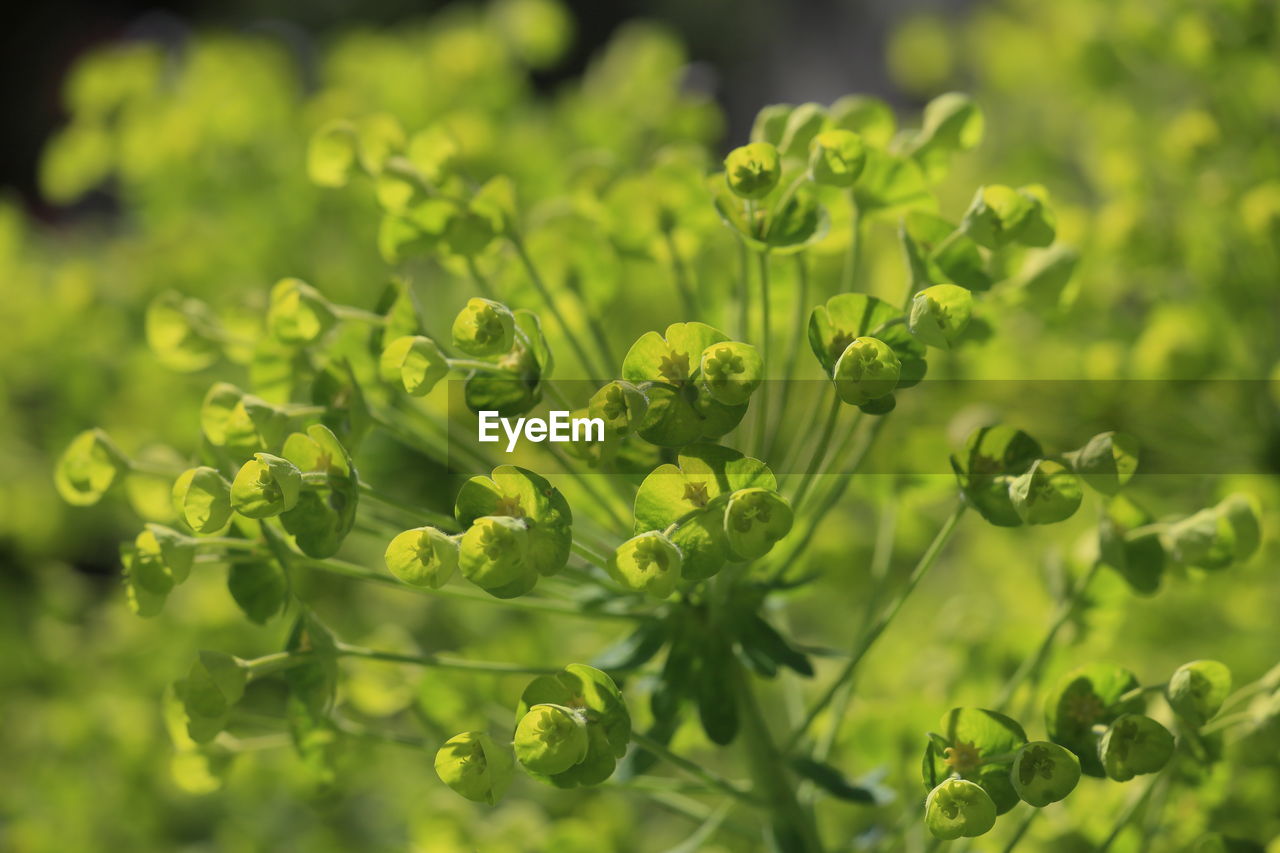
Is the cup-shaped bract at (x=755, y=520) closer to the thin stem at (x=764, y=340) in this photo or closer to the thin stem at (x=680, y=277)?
the thin stem at (x=764, y=340)

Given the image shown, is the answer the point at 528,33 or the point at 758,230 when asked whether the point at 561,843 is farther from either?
the point at 528,33

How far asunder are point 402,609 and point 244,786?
16.4 inches

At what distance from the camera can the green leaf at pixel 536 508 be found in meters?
0.58

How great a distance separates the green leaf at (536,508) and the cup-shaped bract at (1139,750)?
311mm

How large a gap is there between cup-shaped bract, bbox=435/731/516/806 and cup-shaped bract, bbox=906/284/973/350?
1.00 feet

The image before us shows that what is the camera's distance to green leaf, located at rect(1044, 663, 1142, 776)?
68 centimetres

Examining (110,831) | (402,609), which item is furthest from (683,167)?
(110,831)

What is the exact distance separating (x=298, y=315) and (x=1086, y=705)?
0.55 meters

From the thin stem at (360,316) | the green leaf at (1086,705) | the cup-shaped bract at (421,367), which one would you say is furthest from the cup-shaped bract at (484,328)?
the green leaf at (1086,705)

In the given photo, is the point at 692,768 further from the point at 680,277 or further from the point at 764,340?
the point at 680,277

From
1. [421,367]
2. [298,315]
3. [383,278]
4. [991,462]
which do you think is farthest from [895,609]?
[383,278]

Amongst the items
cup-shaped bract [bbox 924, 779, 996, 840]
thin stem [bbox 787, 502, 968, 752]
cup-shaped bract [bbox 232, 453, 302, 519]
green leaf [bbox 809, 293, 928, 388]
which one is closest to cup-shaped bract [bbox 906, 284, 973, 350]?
green leaf [bbox 809, 293, 928, 388]

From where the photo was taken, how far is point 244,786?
1.22 metres

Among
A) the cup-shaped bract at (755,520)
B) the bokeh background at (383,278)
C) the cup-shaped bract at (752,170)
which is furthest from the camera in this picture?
the bokeh background at (383,278)
